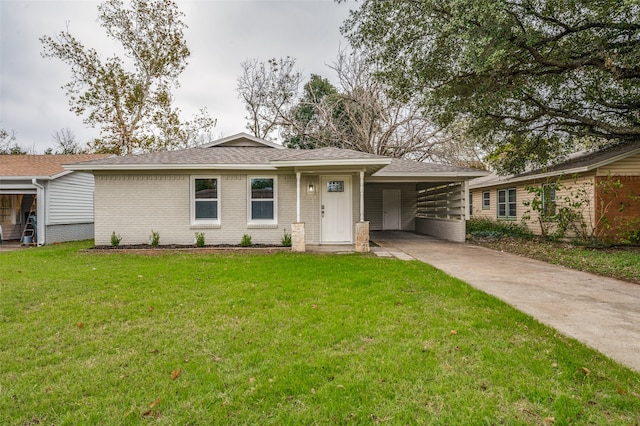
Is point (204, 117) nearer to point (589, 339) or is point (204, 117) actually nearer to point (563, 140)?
point (563, 140)

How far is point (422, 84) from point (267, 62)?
18.4 meters

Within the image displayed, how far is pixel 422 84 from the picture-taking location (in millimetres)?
9586

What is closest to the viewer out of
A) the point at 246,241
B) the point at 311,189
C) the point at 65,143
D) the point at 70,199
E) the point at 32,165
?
the point at 246,241

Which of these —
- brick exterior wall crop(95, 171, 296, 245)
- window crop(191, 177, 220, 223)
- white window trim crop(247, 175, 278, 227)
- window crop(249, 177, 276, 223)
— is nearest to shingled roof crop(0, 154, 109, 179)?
brick exterior wall crop(95, 171, 296, 245)

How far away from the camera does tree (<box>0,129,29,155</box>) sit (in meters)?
26.6

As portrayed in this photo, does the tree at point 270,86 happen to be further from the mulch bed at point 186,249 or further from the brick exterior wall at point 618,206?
the brick exterior wall at point 618,206

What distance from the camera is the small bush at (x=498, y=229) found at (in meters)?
13.3

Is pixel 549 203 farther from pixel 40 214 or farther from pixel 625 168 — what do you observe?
pixel 40 214

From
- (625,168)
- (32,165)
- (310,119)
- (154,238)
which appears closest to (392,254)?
(154,238)

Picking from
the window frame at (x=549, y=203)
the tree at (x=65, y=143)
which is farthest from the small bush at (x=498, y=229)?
the tree at (x=65, y=143)

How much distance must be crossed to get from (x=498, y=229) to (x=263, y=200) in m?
11.1

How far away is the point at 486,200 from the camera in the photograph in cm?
1816

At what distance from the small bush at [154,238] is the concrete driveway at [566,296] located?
7.84m

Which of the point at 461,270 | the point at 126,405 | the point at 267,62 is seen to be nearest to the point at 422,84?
the point at 461,270
